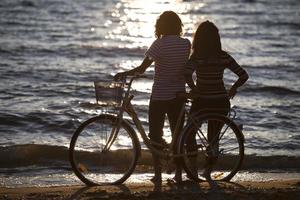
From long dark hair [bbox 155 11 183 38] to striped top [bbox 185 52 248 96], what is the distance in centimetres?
39

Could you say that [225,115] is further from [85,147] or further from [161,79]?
[85,147]

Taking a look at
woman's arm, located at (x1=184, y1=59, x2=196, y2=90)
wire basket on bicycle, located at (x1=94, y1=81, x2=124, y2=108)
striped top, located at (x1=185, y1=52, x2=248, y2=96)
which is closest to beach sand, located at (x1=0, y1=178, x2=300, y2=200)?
wire basket on bicycle, located at (x1=94, y1=81, x2=124, y2=108)

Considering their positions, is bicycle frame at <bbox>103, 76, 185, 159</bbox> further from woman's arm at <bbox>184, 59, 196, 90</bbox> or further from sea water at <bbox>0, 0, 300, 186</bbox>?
sea water at <bbox>0, 0, 300, 186</bbox>

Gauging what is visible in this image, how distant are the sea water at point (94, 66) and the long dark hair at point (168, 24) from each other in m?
0.97

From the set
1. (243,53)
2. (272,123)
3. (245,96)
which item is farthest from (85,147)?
(243,53)

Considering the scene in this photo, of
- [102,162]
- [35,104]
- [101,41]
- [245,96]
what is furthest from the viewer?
[101,41]

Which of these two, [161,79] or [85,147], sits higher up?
[161,79]

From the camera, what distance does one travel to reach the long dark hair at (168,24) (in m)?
8.13

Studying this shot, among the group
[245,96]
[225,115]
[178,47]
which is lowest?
[245,96]

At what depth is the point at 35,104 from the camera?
1606cm

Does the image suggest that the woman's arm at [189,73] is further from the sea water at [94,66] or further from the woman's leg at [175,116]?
the sea water at [94,66]

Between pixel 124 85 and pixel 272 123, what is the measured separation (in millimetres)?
6857

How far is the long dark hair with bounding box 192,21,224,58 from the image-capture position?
812 cm

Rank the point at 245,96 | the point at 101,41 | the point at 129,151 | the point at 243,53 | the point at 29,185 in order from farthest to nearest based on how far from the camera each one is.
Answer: the point at 101,41 < the point at 243,53 < the point at 245,96 < the point at 129,151 < the point at 29,185
